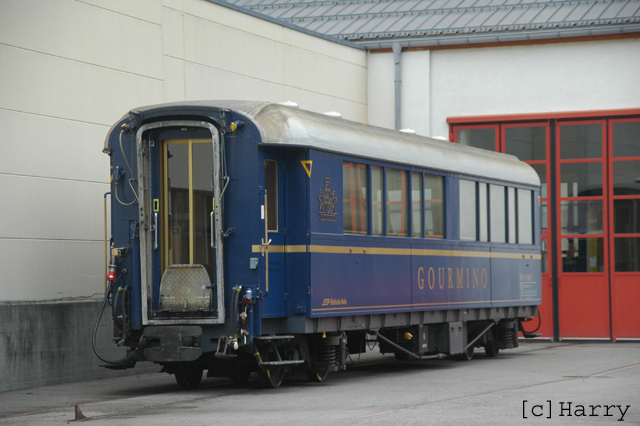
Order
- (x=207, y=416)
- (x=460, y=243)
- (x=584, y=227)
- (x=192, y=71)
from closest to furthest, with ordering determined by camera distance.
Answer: (x=207, y=416)
(x=460, y=243)
(x=192, y=71)
(x=584, y=227)

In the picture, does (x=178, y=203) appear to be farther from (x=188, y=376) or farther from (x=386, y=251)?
(x=386, y=251)

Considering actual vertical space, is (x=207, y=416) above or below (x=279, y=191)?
below

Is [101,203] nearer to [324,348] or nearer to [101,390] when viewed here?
[101,390]

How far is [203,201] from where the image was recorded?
1229cm

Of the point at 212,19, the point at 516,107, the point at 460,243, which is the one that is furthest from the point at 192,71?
the point at 516,107

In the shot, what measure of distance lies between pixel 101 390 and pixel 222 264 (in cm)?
264

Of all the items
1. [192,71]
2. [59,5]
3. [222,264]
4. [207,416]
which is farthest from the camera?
[192,71]

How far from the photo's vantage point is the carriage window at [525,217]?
731 inches

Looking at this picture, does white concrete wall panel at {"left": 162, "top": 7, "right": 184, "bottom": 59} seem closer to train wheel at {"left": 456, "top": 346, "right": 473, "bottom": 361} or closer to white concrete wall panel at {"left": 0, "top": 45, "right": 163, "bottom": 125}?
white concrete wall panel at {"left": 0, "top": 45, "right": 163, "bottom": 125}

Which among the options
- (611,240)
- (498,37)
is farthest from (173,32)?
(611,240)

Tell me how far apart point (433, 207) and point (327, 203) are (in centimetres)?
315

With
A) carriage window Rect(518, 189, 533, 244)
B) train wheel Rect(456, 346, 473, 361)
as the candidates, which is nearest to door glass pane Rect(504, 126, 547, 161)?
carriage window Rect(518, 189, 533, 244)

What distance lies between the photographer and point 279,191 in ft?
41.1

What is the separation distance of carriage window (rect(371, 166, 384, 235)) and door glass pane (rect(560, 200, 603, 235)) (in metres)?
9.55
